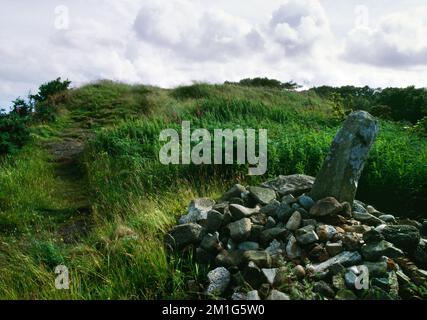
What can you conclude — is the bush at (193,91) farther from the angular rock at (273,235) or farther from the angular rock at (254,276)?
the angular rock at (254,276)

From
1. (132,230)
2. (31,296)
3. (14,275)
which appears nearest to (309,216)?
(132,230)

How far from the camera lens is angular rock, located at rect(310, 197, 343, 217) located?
559cm

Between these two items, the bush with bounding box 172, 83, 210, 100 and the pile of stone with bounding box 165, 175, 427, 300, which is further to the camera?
the bush with bounding box 172, 83, 210, 100

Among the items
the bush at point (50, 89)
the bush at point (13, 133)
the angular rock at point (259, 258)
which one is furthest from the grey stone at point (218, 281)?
the bush at point (50, 89)

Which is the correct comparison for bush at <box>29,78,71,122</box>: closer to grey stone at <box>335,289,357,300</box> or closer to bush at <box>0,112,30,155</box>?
bush at <box>0,112,30,155</box>

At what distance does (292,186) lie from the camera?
649 centimetres

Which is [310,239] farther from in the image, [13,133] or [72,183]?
[13,133]

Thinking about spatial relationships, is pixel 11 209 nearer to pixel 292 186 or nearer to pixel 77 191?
pixel 77 191

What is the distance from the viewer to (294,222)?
5379 mm

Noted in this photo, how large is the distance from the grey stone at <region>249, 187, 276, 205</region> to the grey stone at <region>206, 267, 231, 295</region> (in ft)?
5.00

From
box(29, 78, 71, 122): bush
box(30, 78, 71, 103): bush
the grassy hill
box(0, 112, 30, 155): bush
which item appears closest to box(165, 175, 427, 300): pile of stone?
the grassy hill

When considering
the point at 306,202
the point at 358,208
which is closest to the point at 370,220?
the point at 358,208
